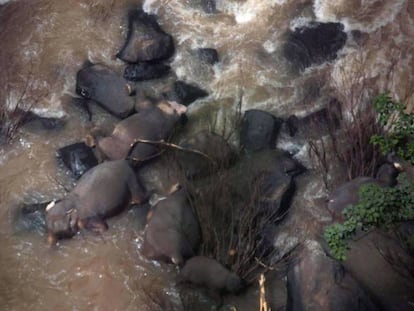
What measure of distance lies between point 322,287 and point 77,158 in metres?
2.68

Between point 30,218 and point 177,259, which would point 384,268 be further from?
point 30,218

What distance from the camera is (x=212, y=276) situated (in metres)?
4.73

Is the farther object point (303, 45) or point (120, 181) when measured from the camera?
point (303, 45)

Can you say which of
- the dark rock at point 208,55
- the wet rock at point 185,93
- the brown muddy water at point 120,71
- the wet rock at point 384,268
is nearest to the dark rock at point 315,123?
the brown muddy water at point 120,71

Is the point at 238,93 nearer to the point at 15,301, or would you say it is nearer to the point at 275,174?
the point at 275,174

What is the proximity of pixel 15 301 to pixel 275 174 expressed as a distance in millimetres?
2555

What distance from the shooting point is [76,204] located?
5.20 meters

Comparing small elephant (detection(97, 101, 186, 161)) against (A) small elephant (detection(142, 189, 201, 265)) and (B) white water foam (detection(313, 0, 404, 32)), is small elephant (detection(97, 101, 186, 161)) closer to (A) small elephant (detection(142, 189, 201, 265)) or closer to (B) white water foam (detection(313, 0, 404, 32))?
(A) small elephant (detection(142, 189, 201, 265))

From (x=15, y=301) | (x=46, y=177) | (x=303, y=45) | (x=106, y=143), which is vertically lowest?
(x=15, y=301)

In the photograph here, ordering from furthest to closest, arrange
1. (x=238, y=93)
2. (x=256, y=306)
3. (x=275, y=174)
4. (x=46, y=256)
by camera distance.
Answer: (x=238, y=93) → (x=275, y=174) → (x=46, y=256) → (x=256, y=306)

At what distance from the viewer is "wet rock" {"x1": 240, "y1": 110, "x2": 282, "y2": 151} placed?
5797 millimetres

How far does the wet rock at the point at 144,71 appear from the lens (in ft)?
21.0

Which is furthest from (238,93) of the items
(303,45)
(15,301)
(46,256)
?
(15,301)

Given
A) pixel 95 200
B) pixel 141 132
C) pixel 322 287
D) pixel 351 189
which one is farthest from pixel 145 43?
pixel 322 287
